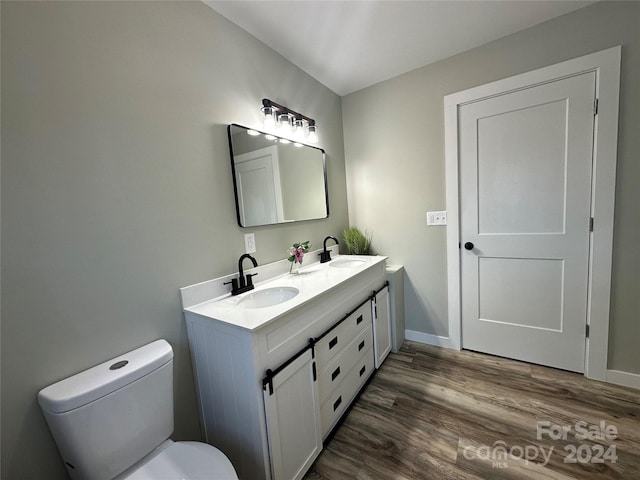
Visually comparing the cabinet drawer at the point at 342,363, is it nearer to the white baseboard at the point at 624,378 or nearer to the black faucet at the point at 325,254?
the black faucet at the point at 325,254

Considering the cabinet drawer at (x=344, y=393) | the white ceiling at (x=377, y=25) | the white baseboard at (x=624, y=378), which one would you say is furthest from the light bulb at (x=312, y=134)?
the white baseboard at (x=624, y=378)

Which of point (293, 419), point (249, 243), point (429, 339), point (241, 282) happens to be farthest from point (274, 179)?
point (429, 339)

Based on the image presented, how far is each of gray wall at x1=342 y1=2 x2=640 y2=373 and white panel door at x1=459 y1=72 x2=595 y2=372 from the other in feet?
0.51

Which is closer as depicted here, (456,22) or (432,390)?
(456,22)

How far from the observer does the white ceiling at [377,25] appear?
57.6 inches

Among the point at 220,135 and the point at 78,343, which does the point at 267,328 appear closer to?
the point at 78,343

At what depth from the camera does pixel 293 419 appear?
3.86 ft

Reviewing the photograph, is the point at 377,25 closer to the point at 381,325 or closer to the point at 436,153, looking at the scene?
the point at 436,153

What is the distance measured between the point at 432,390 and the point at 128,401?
1.77m

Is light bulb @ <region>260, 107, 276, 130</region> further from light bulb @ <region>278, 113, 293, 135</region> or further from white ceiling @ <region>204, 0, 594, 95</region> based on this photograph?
white ceiling @ <region>204, 0, 594, 95</region>

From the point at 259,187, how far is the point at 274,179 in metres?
0.16

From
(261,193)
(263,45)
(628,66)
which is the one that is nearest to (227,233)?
(261,193)

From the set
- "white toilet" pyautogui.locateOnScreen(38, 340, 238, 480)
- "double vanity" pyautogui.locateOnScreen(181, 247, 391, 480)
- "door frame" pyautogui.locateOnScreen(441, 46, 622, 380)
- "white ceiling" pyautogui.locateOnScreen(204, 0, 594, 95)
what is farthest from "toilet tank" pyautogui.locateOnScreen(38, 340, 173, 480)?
"door frame" pyautogui.locateOnScreen(441, 46, 622, 380)

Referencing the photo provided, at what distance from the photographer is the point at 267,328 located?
3.49 ft
